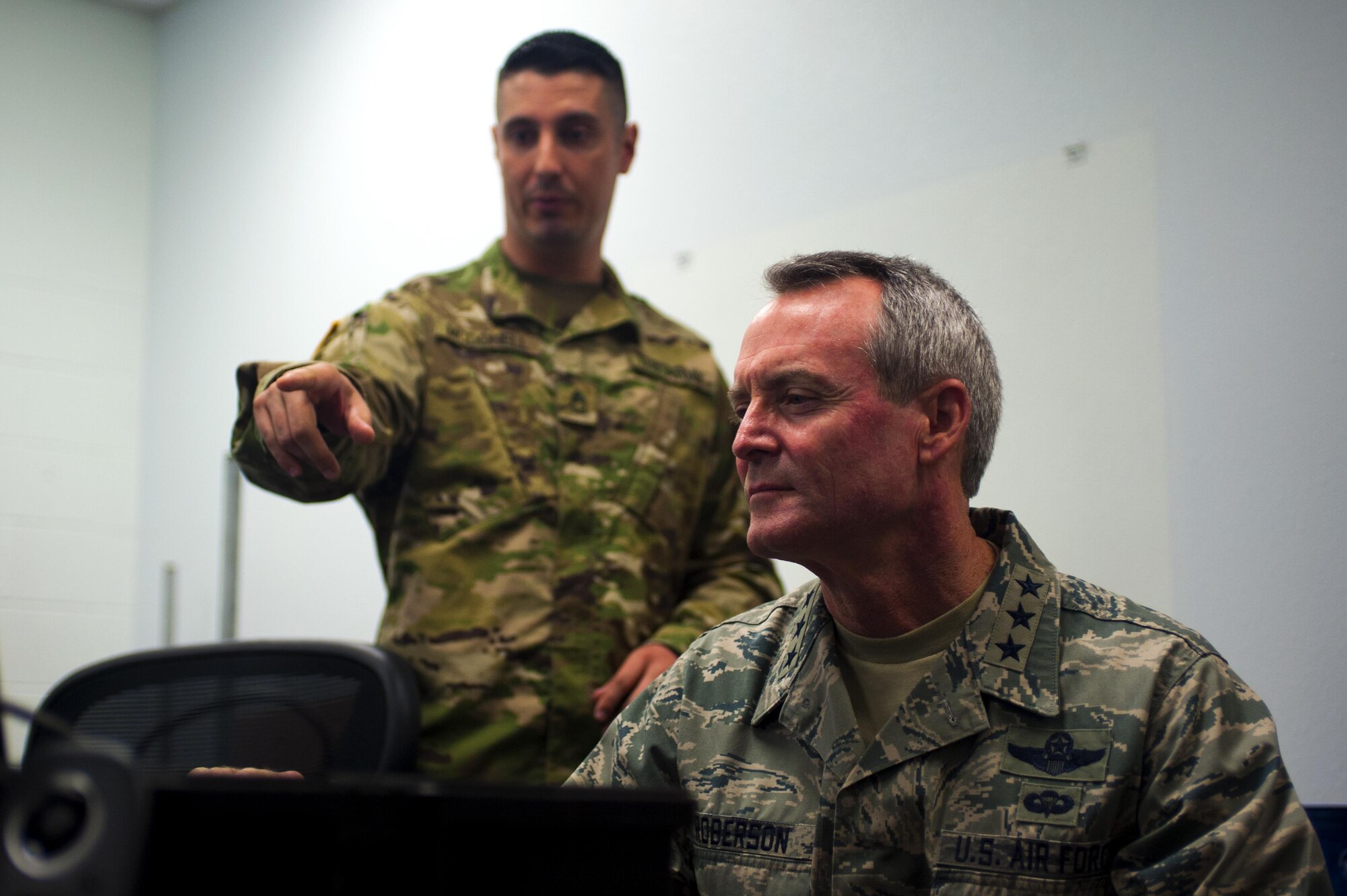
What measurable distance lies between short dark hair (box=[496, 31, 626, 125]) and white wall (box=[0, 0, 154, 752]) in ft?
8.58

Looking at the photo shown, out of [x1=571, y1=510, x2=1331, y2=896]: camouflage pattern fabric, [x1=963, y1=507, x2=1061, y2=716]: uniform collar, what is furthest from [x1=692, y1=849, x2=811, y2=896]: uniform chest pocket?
[x1=963, y1=507, x2=1061, y2=716]: uniform collar

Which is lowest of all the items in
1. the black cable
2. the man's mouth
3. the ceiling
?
the black cable

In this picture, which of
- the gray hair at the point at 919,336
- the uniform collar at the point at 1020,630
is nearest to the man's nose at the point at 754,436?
the gray hair at the point at 919,336

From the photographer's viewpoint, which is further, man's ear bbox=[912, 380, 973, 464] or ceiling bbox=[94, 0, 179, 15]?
ceiling bbox=[94, 0, 179, 15]

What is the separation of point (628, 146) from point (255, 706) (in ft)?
4.10

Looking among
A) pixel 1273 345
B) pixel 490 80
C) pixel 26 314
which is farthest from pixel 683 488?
pixel 26 314

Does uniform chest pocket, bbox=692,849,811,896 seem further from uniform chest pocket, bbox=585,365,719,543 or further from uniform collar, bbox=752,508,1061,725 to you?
uniform chest pocket, bbox=585,365,719,543

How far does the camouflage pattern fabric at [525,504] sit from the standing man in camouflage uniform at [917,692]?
1.64 feet

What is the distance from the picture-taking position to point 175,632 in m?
4.07

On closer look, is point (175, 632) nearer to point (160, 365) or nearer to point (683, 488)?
point (160, 365)

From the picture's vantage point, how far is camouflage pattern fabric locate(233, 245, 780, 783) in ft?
6.22

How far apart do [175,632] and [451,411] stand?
2.53 metres

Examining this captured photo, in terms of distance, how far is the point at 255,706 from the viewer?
1517mm

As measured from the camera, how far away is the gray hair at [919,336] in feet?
4.47
